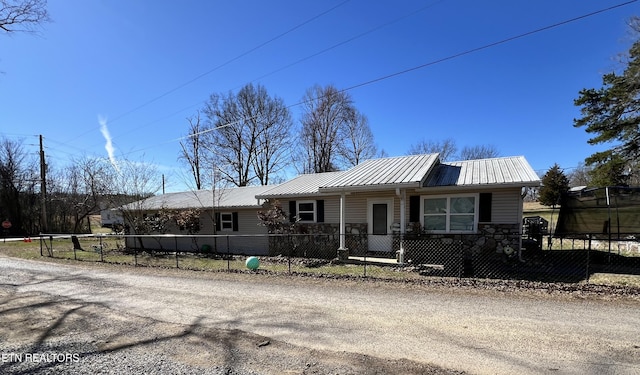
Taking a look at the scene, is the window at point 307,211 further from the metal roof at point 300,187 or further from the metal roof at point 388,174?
the metal roof at point 388,174

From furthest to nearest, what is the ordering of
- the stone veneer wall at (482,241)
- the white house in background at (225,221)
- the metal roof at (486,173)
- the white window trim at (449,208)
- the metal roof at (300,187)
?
the white house in background at (225,221), the metal roof at (300,187), the white window trim at (449,208), the stone veneer wall at (482,241), the metal roof at (486,173)

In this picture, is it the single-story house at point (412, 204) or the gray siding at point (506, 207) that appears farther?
the single-story house at point (412, 204)

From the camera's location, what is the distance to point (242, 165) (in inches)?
1193

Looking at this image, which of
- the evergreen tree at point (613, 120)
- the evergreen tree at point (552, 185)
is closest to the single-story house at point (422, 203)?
the evergreen tree at point (613, 120)

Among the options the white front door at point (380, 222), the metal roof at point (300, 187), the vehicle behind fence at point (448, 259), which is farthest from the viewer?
the metal roof at point (300, 187)

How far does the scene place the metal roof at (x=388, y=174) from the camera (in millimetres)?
10145

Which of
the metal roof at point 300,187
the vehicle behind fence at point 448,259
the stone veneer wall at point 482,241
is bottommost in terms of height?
the vehicle behind fence at point 448,259

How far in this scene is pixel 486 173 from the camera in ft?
35.2

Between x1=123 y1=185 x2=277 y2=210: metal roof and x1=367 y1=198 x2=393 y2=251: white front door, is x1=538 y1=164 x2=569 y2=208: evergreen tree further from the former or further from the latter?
x1=123 y1=185 x2=277 y2=210: metal roof

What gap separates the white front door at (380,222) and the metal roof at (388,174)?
109cm

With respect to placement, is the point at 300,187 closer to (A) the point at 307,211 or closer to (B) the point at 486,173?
(A) the point at 307,211

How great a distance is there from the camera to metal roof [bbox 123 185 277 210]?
16045 millimetres

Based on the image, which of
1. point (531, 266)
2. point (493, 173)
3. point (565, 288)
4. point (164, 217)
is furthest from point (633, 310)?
point (164, 217)

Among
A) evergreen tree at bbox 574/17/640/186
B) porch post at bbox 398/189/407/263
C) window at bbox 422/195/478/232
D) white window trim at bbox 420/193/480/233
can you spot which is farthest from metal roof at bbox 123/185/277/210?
evergreen tree at bbox 574/17/640/186
